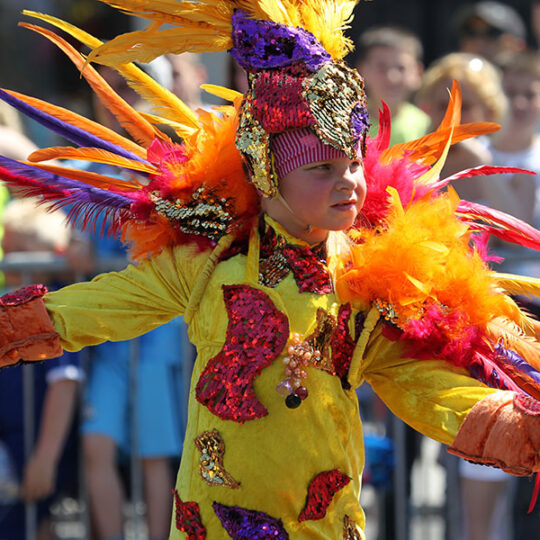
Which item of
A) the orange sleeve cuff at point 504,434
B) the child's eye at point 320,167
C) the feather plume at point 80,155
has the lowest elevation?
the orange sleeve cuff at point 504,434

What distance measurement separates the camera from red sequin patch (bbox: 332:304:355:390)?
2.69 meters

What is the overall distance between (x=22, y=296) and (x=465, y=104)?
249 centimetres

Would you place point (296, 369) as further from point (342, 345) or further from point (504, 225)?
point (504, 225)

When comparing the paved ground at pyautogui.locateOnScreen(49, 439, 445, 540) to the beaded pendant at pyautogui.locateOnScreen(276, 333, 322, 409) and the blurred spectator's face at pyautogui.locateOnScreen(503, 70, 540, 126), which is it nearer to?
the blurred spectator's face at pyautogui.locateOnScreen(503, 70, 540, 126)

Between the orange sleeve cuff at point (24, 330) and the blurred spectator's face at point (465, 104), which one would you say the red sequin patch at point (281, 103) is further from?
the blurred spectator's face at point (465, 104)

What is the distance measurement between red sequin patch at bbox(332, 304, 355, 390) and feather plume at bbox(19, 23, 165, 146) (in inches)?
31.6

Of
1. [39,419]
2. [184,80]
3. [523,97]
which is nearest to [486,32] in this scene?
[523,97]

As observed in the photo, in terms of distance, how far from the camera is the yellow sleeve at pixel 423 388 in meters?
2.53

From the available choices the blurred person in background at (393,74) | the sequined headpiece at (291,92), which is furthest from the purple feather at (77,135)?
the blurred person in background at (393,74)

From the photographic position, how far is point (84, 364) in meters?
4.29

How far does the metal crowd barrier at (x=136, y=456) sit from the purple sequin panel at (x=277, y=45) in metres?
1.78

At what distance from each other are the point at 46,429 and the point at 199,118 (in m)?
1.80

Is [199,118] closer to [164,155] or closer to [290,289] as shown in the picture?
[164,155]

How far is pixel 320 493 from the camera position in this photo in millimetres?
2625
